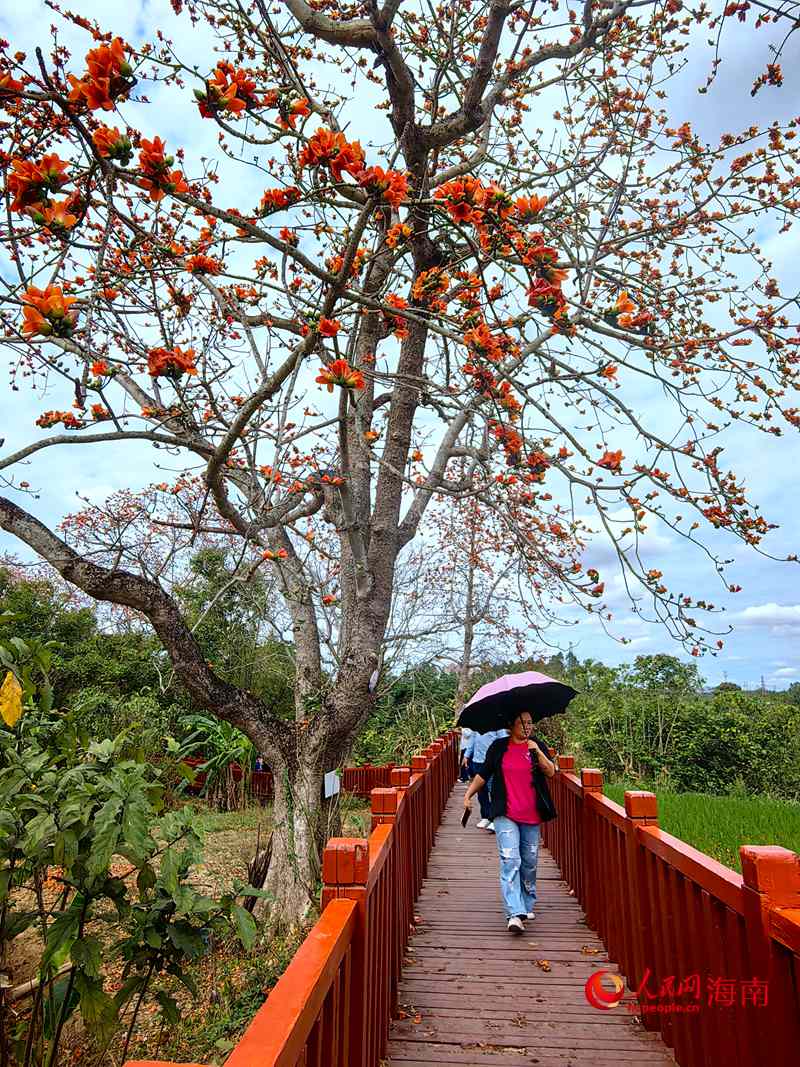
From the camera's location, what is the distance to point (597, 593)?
18.2ft

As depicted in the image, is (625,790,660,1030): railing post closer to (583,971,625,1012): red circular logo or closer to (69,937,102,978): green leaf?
(583,971,625,1012): red circular logo

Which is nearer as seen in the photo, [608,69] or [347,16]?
[347,16]

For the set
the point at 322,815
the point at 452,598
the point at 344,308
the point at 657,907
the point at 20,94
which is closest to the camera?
the point at 20,94

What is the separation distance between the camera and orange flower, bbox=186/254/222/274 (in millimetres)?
3447

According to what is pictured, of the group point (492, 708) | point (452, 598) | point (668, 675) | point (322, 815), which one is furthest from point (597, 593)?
point (452, 598)

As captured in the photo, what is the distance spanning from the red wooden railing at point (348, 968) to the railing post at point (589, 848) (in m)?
1.20

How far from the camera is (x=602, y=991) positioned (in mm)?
3561

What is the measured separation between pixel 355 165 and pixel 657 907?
3.47 meters

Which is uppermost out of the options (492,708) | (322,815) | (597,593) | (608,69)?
(608,69)

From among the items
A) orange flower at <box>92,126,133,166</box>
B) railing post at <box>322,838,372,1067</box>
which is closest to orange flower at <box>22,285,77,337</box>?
orange flower at <box>92,126,133,166</box>

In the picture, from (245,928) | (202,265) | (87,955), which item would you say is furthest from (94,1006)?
(202,265)

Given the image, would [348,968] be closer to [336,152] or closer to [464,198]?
[336,152]

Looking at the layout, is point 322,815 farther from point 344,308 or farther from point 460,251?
point 460,251

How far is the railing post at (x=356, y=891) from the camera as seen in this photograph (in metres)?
2.25
